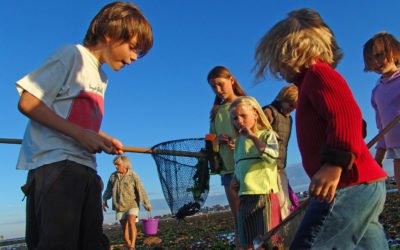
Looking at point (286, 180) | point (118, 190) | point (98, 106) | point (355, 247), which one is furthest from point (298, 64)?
point (118, 190)

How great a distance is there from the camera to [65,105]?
302cm

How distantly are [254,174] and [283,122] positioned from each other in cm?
125

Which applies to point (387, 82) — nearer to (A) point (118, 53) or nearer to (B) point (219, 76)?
(B) point (219, 76)

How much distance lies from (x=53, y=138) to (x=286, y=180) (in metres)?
3.64

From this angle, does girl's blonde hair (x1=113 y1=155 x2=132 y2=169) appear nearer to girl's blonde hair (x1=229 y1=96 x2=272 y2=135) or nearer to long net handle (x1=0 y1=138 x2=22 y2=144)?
girl's blonde hair (x1=229 y1=96 x2=272 y2=135)

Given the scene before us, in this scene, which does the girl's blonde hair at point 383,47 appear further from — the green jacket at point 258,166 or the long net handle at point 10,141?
the long net handle at point 10,141

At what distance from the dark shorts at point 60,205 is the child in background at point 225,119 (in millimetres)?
2808

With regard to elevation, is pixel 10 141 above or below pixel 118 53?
below

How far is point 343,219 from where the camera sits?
8.30ft

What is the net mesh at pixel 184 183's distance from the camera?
5.38m

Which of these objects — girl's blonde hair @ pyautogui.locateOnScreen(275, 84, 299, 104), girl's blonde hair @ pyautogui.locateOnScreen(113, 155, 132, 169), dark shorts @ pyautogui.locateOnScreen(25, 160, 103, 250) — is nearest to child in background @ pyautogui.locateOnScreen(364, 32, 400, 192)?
girl's blonde hair @ pyautogui.locateOnScreen(275, 84, 299, 104)

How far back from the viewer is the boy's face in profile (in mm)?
3248

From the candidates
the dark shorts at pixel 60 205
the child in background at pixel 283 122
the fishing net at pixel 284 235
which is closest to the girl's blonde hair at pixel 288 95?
the child in background at pixel 283 122

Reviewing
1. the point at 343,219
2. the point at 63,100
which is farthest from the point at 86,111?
the point at 343,219
